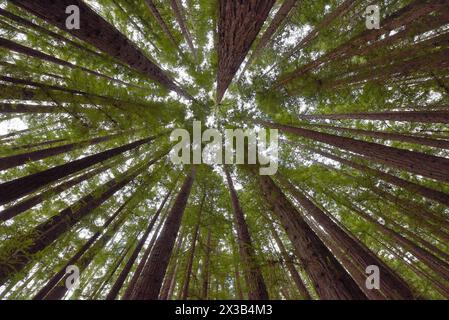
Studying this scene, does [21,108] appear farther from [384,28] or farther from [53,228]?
[384,28]

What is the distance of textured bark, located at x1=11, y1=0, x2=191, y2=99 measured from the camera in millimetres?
3184

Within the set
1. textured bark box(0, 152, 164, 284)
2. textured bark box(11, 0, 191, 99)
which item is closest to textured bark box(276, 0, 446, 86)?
textured bark box(11, 0, 191, 99)

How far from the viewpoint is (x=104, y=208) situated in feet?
21.3

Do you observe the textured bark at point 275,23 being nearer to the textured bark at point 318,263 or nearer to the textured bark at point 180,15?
the textured bark at point 180,15

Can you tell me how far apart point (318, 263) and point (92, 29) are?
4.45 m

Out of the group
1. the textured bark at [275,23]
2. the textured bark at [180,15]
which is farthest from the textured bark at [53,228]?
the textured bark at [275,23]

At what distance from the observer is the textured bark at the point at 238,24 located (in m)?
4.00

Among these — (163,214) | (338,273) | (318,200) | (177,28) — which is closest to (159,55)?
(177,28)

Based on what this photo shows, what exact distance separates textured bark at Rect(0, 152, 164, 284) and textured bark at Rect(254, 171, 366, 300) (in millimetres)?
3786

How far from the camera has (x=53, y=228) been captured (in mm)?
5227

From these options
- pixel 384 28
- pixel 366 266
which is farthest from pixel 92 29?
pixel 366 266

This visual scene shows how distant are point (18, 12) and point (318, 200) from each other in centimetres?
822
